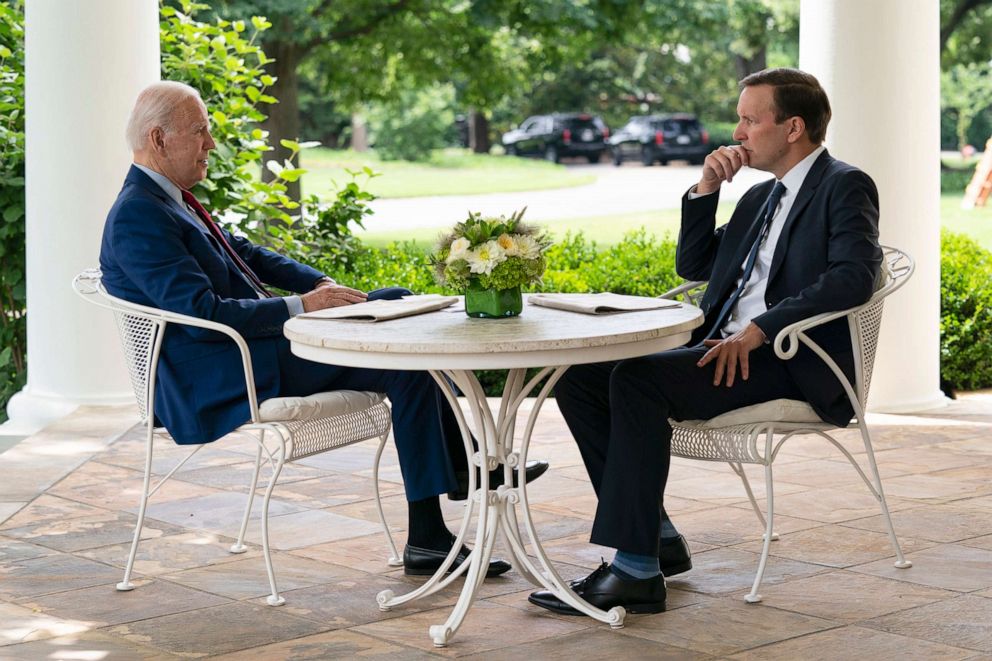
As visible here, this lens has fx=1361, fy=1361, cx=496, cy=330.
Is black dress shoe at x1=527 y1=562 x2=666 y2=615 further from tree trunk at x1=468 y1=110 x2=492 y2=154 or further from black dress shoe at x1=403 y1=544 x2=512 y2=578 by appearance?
tree trunk at x1=468 y1=110 x2=492 y2=154

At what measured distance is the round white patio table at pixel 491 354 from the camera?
9.40 ft

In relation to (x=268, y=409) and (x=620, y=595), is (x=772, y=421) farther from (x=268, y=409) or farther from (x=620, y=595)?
(x=268, y=409)

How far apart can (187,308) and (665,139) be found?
23.9 metres

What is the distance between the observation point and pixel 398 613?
3328 mm

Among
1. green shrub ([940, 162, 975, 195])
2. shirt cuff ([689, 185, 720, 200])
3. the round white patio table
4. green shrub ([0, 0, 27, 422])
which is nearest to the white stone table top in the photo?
the round white patio table

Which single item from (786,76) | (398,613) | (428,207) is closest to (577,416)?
(398,613)

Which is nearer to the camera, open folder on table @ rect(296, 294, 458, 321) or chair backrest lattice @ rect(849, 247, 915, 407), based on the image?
open folder on table @ rect(296, 294, 458, 321)

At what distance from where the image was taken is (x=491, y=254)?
10.5 feet

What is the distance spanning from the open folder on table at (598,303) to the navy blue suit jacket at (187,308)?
689 mm

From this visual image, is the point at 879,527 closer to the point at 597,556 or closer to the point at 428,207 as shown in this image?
the point at 597,556

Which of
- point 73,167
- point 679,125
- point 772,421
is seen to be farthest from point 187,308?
point 679,125

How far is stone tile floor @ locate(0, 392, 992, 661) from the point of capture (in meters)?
3.08

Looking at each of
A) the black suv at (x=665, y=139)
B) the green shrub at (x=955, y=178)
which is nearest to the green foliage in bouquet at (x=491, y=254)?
the green shrub at (x=955, y=178)

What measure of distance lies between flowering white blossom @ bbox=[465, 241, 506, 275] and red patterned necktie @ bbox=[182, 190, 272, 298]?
2.73ft
